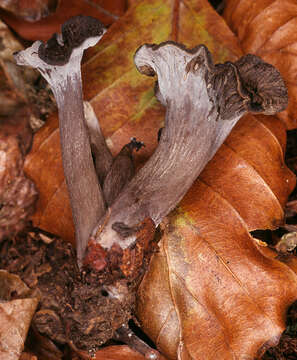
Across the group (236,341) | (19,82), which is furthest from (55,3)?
(236,341)

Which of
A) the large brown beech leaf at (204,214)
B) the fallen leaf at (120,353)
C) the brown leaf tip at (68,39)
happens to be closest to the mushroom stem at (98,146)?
the large brown beech leaf at (204,214)

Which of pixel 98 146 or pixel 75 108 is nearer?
pixel 75 108

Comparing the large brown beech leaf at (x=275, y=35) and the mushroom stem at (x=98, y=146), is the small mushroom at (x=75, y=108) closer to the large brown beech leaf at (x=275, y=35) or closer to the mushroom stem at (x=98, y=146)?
the mushroom stem at (x=98, y=146)

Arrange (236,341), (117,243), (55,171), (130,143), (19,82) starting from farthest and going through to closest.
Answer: (19,82)
(55,171)
(130,143)
(236,341)
(117,243)

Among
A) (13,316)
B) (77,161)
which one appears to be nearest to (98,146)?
(77,161)

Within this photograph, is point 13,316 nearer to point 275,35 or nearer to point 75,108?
point 75,108

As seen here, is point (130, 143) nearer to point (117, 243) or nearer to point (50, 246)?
point (117, 243)

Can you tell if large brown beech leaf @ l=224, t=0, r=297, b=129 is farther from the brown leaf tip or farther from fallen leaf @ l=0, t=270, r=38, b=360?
fallen leaf @ l=0, t=270, r=38, b=360
